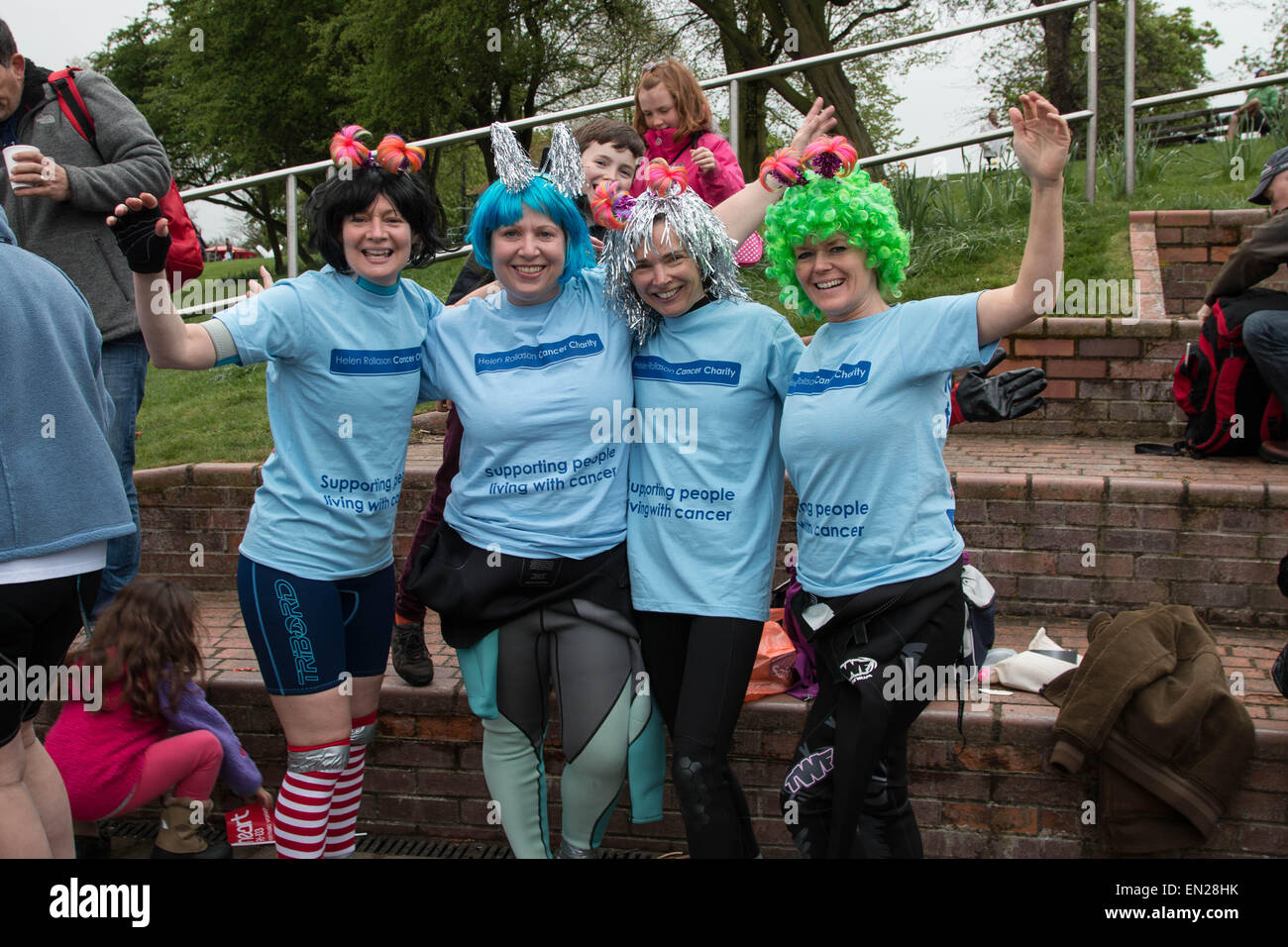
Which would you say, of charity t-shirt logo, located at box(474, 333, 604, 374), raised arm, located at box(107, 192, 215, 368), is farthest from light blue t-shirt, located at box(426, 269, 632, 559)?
raised arm, located at box(107, 192, 215, 368)

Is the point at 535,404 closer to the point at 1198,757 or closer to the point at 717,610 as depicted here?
the point at 717,610

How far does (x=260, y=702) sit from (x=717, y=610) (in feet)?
5.99

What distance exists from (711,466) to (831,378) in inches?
14.2

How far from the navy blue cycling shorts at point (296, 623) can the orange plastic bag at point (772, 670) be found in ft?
4.07

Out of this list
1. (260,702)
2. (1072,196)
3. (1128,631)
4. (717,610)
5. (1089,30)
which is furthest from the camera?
(1072,196)

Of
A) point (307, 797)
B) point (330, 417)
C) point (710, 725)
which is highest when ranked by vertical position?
point (330, 417)

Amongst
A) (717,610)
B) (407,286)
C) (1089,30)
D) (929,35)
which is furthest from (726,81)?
(717,610)

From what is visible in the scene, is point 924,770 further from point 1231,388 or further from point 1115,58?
point 1115,58

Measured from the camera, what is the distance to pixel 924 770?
3215 mm

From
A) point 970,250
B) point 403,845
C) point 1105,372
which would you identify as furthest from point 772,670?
point 970,250

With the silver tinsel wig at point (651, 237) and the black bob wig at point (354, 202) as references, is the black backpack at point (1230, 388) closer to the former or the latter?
the silver tinsel wig at point (651, 237)

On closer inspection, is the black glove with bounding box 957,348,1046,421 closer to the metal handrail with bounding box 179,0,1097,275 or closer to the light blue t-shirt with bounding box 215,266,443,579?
the light blue t-shirt with bounding box 215,266,443,579

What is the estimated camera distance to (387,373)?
8.89ft

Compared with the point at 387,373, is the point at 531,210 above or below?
above
